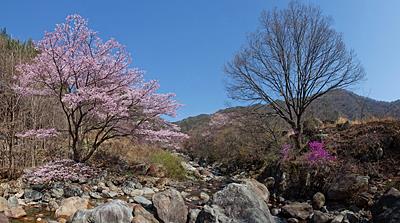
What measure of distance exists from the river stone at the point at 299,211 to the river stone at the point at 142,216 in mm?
3810

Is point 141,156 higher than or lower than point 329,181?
higher

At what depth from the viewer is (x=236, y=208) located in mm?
7066

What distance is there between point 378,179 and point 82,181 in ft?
30.3

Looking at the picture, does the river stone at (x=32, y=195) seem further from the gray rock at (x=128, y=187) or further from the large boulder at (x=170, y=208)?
the large boulder at (x=170, y=208)

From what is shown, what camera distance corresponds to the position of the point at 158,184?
12.7 m

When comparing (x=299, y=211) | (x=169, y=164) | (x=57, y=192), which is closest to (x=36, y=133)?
(x=57, y=192)

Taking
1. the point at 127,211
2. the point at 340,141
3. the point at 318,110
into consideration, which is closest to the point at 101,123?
the point at 127,211

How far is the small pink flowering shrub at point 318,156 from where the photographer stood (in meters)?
11.9

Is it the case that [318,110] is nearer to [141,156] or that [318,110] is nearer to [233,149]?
[233,149]

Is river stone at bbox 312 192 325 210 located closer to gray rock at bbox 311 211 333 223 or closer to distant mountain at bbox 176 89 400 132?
gray rock at bbox 311 211 333 223

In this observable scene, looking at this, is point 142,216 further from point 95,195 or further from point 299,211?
point 299,211

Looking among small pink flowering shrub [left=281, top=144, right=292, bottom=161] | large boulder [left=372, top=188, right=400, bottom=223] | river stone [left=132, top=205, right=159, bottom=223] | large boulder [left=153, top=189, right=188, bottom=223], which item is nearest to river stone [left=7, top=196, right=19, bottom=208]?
river stone [left=132, top=205, right=159, bottom=223]

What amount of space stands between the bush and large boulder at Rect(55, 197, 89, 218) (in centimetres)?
686

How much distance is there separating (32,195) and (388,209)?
8.47 meters
